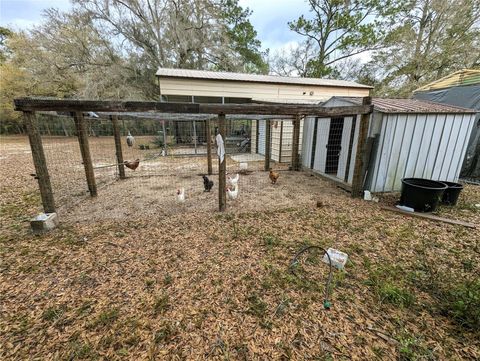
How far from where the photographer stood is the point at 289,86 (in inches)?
446

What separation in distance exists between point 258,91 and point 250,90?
47 centimetres

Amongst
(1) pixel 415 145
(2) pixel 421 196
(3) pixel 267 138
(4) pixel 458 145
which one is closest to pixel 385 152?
(1) pixel 415 145

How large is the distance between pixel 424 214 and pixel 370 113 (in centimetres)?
234

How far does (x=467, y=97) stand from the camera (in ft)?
21.2

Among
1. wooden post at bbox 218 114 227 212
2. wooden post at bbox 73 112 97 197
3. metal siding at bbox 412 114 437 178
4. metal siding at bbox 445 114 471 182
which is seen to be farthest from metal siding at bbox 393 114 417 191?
wooden post at bbox 73 112 97 197

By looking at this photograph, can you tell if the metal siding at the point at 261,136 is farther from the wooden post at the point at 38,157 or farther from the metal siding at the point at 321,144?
the wooden post at the point at 38,157

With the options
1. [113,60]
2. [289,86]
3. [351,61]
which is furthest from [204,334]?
[351,61]

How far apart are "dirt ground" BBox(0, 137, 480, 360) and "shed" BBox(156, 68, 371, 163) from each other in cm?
603

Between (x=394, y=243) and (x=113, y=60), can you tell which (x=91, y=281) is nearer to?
(x=394, y=243)

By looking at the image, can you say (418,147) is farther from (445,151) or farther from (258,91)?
(258,91)

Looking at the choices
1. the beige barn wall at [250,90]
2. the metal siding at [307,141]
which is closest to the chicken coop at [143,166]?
the metal siding at [307,141]

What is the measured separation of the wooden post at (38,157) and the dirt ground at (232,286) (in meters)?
0.53

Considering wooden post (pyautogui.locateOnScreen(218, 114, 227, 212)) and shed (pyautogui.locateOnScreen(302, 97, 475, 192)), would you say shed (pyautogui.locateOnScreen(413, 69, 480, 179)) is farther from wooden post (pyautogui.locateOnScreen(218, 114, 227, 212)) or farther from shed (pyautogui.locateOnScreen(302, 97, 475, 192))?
wooden post (pyautogui.locateOnScreen(218, 114, 227, 212))

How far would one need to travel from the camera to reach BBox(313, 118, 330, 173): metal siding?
21.5 feet
